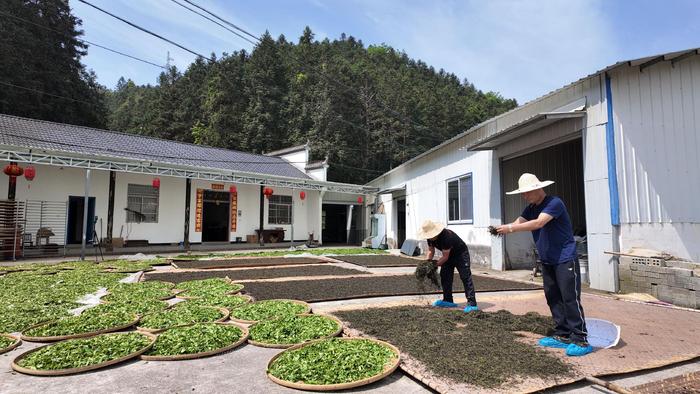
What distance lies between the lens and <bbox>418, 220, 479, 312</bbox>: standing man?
14.8 ft

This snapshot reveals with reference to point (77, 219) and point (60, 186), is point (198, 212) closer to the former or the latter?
point (77, 219)

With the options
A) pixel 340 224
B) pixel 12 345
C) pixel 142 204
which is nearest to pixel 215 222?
pixel 142 204

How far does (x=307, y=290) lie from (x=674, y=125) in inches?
232

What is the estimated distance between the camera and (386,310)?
4.46 metres

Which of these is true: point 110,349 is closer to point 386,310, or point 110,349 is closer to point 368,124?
point 386,310

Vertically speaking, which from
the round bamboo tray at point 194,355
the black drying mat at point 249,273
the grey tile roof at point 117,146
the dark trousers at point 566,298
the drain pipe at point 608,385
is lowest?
the black drying mat at point 249,273

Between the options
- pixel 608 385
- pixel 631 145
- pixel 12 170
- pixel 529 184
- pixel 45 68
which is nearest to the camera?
pixel 608 385

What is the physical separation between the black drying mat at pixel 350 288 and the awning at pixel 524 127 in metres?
2.90

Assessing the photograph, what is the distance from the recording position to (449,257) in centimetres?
467

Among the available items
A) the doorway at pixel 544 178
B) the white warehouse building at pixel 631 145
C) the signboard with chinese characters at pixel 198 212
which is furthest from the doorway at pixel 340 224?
the white warehouse building at pixel 631 145

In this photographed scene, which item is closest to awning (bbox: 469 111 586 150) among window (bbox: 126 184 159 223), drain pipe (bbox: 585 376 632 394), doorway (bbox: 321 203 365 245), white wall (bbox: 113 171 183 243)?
drain pipe (bbox: 585 376 632 394)

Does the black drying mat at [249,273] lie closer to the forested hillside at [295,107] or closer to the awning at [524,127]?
the awning at [524,127]

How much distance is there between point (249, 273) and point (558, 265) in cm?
626

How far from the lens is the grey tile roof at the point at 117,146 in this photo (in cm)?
1252
